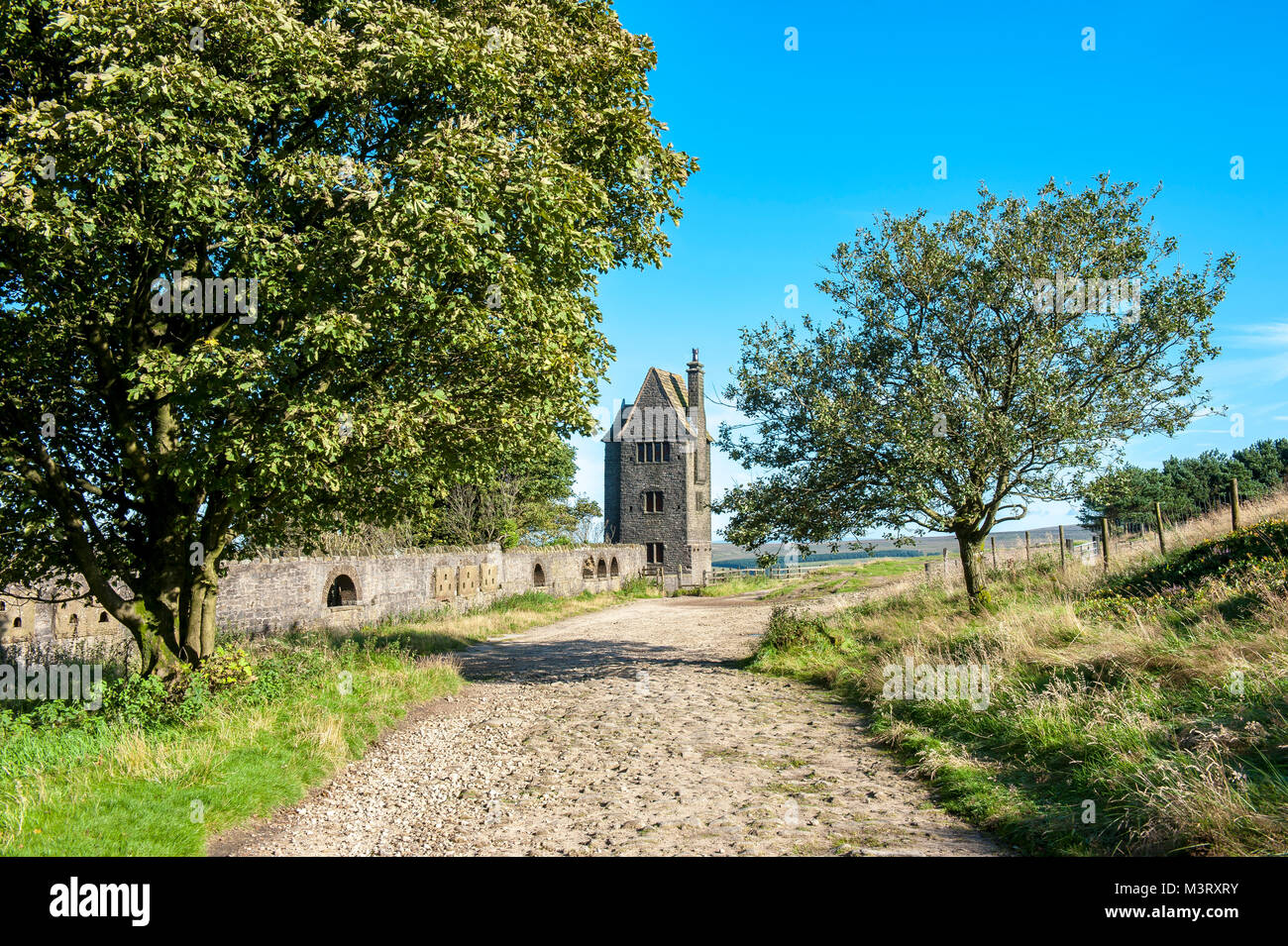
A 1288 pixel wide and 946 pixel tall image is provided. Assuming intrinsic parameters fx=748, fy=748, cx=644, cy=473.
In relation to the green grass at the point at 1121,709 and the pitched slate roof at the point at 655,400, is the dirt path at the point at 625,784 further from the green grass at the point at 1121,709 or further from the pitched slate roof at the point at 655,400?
the pitched slate roof at the point at 655,400

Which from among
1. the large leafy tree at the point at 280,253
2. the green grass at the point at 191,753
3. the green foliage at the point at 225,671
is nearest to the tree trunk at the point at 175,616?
the large leafy tree at the point at 280,253

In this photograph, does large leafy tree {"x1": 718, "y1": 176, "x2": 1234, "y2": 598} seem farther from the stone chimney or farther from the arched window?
the stone chimney

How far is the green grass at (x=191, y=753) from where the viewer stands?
580cm

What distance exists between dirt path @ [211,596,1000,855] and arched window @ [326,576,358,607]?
336 inches

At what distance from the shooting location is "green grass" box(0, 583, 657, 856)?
19.0 ft

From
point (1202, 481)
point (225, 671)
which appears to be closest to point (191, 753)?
point (225, 671)

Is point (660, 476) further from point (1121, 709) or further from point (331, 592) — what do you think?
point (1121, 709)

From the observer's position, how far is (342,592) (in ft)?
68.3

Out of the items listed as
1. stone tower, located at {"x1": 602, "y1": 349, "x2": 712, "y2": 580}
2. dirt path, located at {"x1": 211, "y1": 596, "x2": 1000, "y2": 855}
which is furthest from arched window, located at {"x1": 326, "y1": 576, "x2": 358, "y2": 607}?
stone tower, located at {"x1": 602, "y1": 349, "x2": 712, "y2": 580}

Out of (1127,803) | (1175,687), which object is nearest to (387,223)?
(1127,803)

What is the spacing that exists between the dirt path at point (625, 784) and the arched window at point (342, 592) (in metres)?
8.54

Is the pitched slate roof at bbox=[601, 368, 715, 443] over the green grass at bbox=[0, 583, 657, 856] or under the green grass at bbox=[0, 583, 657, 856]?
over

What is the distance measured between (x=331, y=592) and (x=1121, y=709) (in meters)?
18.9
